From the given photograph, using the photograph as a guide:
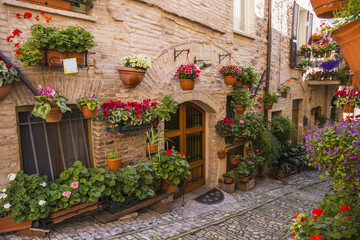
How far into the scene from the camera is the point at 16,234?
3277 mm

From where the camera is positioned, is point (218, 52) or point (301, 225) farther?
point (218, 52)

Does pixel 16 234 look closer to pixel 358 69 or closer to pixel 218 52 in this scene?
pixel 358 69

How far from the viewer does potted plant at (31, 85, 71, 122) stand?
3.24m

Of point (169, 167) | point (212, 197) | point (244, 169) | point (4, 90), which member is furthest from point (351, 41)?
point (244, 169)

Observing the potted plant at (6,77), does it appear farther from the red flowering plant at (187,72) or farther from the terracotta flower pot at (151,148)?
the red flowering plant at (187,72)

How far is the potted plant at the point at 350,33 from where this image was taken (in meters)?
2.24

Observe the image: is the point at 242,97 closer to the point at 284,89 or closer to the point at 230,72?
the point at 230,72

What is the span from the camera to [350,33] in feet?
7.46

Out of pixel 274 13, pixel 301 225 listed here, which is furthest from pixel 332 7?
pixel 274 13

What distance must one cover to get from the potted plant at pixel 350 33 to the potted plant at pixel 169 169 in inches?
123

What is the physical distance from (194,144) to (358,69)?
463 centimetres

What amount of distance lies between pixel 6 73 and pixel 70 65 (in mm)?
747

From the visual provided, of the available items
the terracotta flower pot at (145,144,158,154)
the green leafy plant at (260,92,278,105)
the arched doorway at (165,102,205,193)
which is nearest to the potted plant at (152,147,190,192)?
the terracotta flower pot at (145,144,158,154)

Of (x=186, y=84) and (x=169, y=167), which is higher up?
(x=186, y=84)
